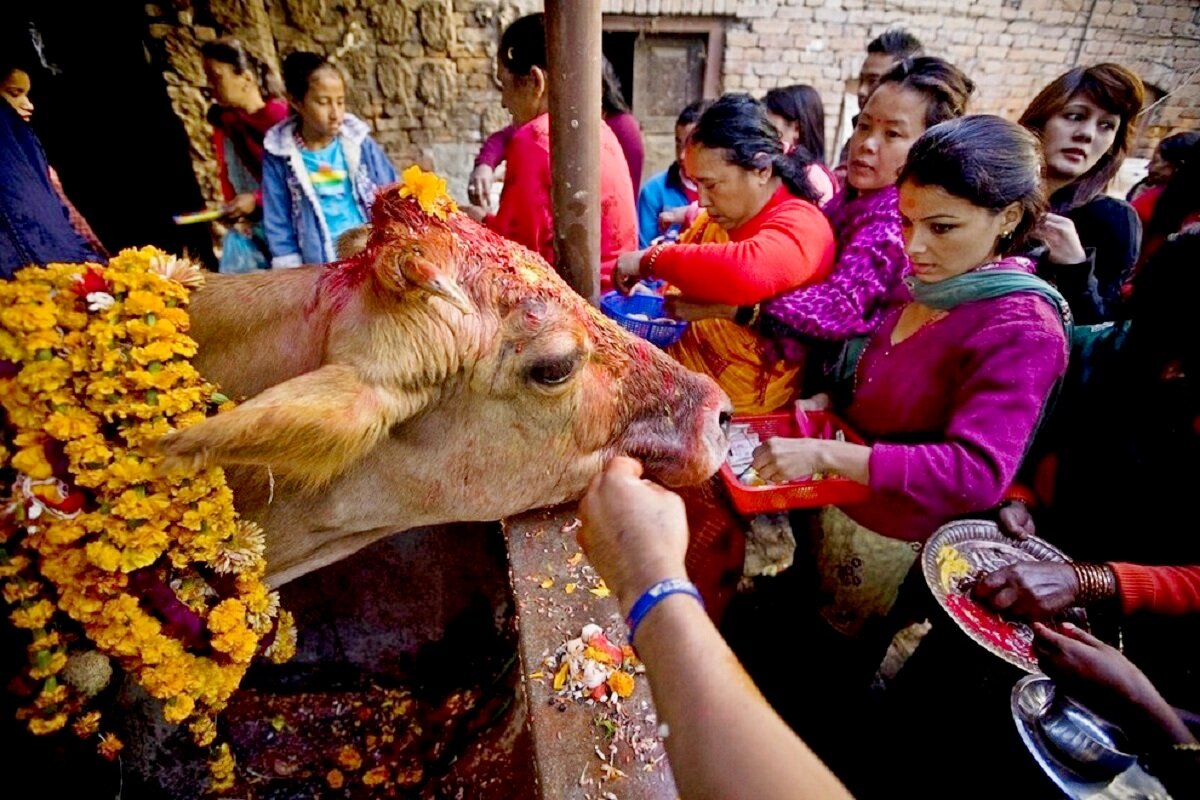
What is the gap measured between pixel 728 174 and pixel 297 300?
6.53 ft

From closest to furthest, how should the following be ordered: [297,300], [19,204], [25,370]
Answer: [25,370] < [297,300] < [19,204]

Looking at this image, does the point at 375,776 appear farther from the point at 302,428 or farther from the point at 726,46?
the point at 726,46

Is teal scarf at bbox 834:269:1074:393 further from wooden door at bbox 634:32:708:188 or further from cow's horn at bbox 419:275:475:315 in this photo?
wooden door at bbox 634:32:708:188

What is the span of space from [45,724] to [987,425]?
3205 mm

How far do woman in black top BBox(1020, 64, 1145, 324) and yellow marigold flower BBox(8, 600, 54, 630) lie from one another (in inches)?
169

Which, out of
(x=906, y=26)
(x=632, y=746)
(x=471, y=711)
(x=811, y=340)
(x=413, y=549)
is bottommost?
(x=471, y=711)

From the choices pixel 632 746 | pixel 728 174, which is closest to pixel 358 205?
pixel 728 174

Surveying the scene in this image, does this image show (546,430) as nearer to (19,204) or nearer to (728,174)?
(728,174)

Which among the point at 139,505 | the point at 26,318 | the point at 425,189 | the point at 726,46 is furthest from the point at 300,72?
the point at 726,46

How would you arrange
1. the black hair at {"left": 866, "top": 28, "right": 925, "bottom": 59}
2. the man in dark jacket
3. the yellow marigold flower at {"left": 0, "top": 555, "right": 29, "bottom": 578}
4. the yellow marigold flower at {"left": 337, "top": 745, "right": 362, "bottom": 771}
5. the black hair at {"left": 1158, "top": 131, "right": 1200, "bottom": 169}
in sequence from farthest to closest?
the black hair at {"left": 1158, "top": 131, "right": 1200, "bottom": 169}, the black hair at {"left": 866, "top": 28, "right": 925, "bottom": 59}, the yellow marigold flower at {"left": 337, "top": 745, "right": 362, "bottom": 771}, the man in dark jacket, the yellow marigold flower at {"left": 0, "top": 555, "right": 29, "bottom": 578}

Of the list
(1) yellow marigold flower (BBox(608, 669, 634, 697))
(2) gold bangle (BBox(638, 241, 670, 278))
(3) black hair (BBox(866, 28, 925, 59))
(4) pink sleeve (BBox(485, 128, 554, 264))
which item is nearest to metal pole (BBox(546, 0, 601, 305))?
(2) gold bangle (BBox(638, 241, 670, 278))

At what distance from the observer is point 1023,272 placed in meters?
2.25

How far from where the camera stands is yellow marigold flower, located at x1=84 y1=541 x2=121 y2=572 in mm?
1722

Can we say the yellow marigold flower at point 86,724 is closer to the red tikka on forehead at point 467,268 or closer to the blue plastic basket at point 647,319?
the red tikka on forehead at point 467,268
